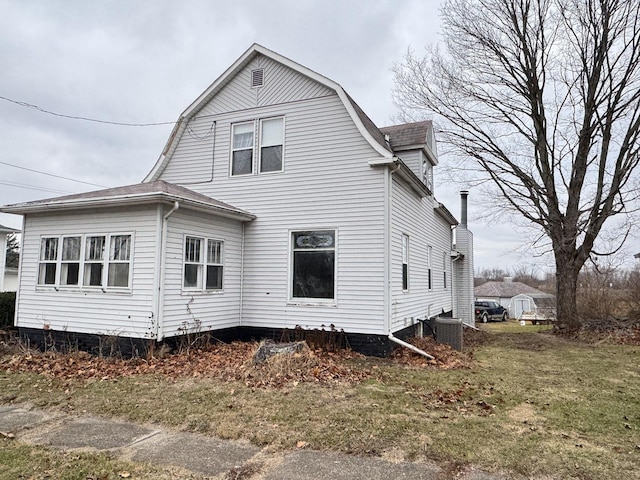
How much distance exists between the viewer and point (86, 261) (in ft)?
30.3

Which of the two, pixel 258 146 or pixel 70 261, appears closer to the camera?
pixel 70 261

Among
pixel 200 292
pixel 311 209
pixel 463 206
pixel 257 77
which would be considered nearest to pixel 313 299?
pixel 311 209

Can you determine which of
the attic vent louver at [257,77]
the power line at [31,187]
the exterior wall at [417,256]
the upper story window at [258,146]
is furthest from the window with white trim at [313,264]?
the power line at [31,187]

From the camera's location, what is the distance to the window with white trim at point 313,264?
984 cm

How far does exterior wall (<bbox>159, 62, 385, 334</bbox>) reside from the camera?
9.48 metres

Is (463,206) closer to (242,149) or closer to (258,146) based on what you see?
(258,146)

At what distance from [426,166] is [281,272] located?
6076mm

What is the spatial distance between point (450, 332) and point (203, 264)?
6.97 m

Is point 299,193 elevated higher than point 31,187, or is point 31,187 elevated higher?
point 31,187

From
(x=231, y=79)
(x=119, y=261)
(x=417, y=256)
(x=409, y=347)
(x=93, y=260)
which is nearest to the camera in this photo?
(x=119, y=261)

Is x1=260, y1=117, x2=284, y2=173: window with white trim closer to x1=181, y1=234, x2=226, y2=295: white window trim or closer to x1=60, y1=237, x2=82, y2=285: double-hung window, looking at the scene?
x1=181, y1=234, x2=226, y2=295: white window trim

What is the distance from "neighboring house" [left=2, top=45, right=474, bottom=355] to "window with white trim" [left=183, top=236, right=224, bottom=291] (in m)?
0.03

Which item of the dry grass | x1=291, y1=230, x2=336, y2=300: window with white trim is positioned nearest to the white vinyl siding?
x1=291, y1=230, x2=336, y2=300: window with white trim

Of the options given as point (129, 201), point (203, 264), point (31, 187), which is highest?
point (31, 187)
